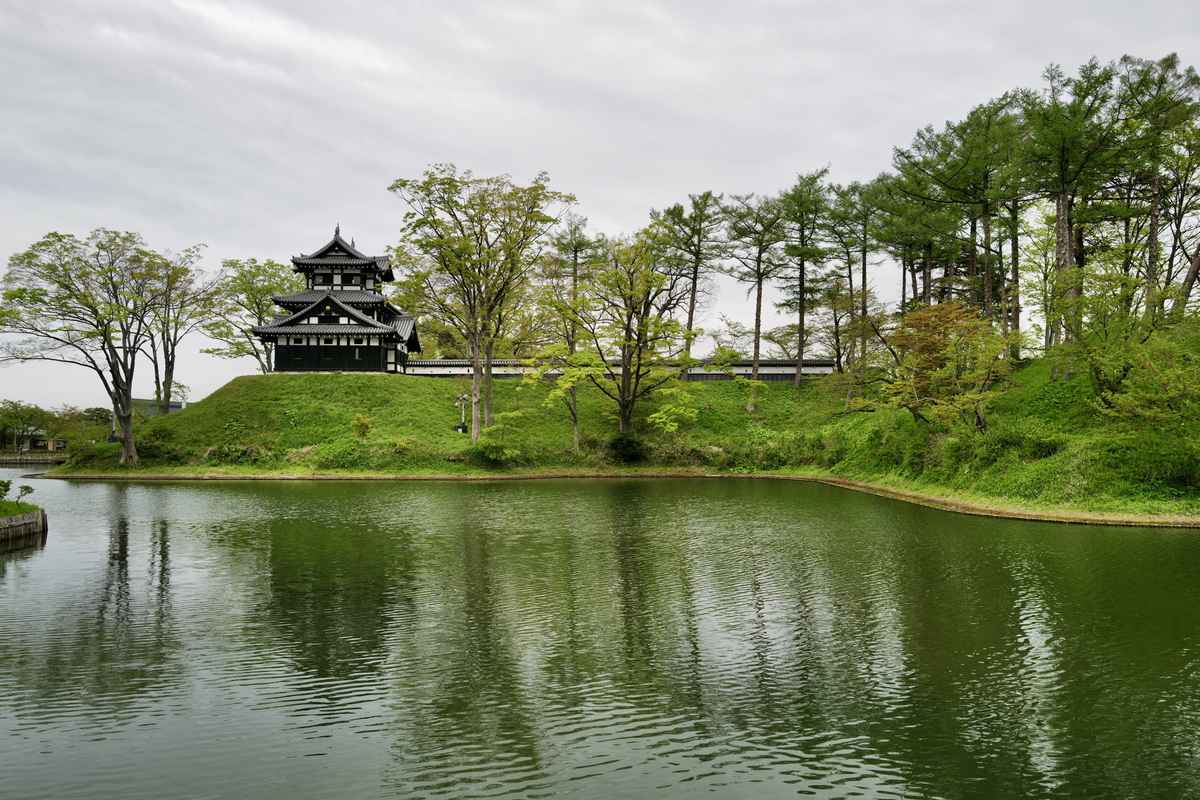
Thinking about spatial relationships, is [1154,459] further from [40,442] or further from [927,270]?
[40,442]

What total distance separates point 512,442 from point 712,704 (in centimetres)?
3615

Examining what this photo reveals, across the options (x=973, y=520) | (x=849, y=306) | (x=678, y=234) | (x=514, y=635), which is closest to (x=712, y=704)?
(x=514, y=635)

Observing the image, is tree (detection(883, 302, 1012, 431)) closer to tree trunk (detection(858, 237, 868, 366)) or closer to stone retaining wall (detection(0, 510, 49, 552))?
tree trunk (detection(858, 237, 868, 366))

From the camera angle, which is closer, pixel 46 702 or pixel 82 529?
pixel 46 702

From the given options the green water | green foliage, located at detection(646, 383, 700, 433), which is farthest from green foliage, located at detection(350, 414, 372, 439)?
the green water

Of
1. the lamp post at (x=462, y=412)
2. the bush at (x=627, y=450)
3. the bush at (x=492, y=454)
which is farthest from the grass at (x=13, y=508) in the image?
the bush at (x=627, y=450)

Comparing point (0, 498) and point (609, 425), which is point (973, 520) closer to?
point (609, 425)

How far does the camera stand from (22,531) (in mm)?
19641

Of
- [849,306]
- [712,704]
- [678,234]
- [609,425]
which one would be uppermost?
[678,234]

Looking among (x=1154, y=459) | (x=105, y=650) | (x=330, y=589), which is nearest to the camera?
(x=105, y=650)

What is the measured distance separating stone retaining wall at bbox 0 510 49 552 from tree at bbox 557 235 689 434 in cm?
2731

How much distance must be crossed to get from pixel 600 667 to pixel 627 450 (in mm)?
34424

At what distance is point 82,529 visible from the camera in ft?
70.7

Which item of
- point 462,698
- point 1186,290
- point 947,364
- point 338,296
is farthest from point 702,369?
point 462,698
